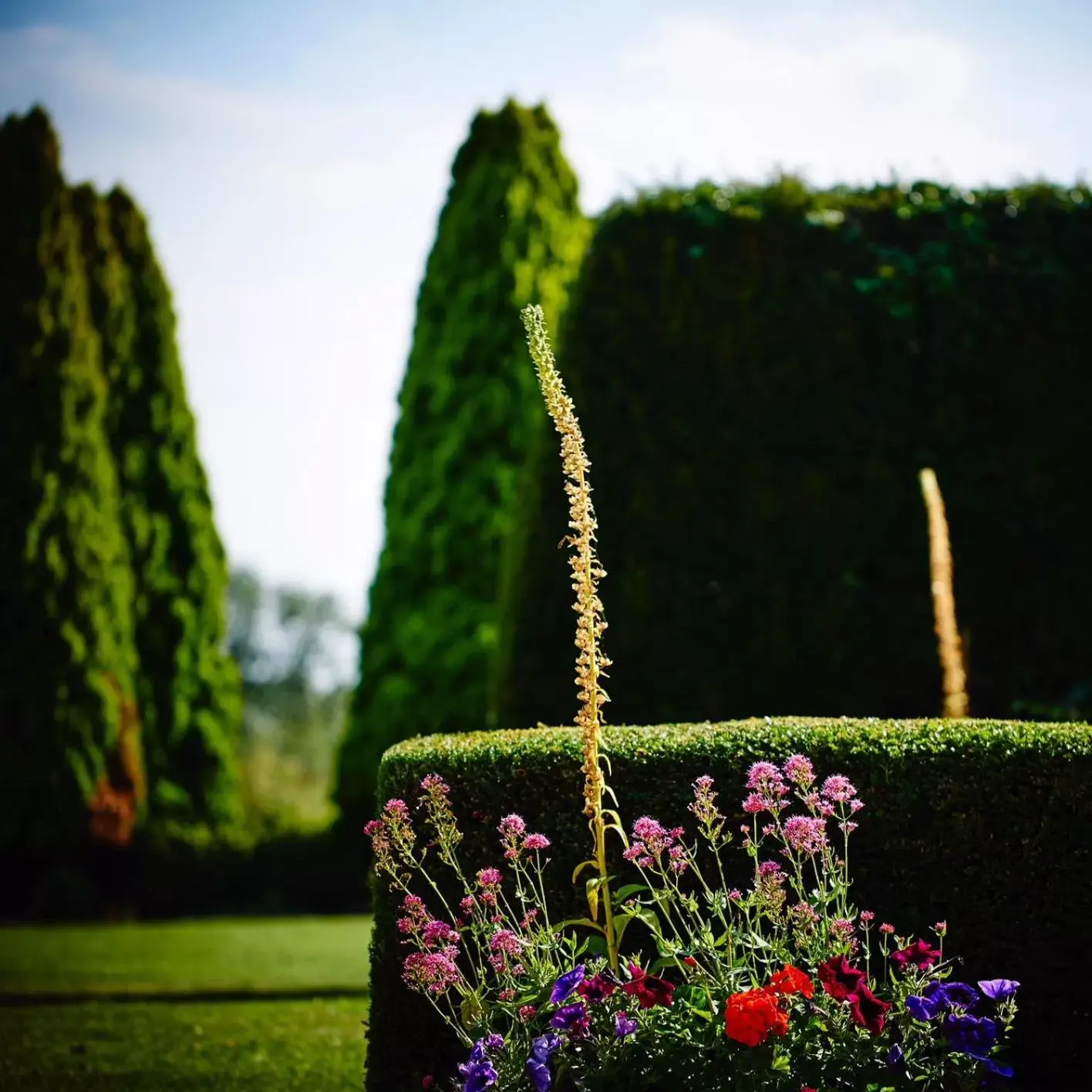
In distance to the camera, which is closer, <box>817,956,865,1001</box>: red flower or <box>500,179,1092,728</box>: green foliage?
<box>817,956,865,1001</box>: red flower

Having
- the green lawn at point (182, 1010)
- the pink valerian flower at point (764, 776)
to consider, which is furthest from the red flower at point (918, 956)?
the green lawn at point (182, 1010)

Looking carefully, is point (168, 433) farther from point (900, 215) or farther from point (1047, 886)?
point (1047, 886)

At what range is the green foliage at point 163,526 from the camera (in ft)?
37.7

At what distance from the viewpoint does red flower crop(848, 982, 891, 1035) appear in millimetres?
2564

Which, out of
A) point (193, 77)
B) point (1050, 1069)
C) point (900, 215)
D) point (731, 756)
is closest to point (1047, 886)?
point (1050, 1069)

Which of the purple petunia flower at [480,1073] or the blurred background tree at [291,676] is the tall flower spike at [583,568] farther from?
the blurred background tree at [291,676]

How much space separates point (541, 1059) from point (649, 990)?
299 mm

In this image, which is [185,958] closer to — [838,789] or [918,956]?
[838,789]

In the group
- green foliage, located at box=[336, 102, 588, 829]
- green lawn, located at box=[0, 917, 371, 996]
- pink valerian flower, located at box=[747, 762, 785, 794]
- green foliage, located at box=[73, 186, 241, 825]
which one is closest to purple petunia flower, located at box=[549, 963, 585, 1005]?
pink valerian flower, located at box=[747, 762, 785, 794]

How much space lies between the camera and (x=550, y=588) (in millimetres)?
6215

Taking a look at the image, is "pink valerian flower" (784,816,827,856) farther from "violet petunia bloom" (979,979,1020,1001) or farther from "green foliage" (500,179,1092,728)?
"green foliage" (500,179,1092,728)

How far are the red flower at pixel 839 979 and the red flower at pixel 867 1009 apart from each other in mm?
14

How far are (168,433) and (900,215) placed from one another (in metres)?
7.98

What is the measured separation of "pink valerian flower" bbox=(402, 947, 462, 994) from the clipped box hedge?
430 millimetres
